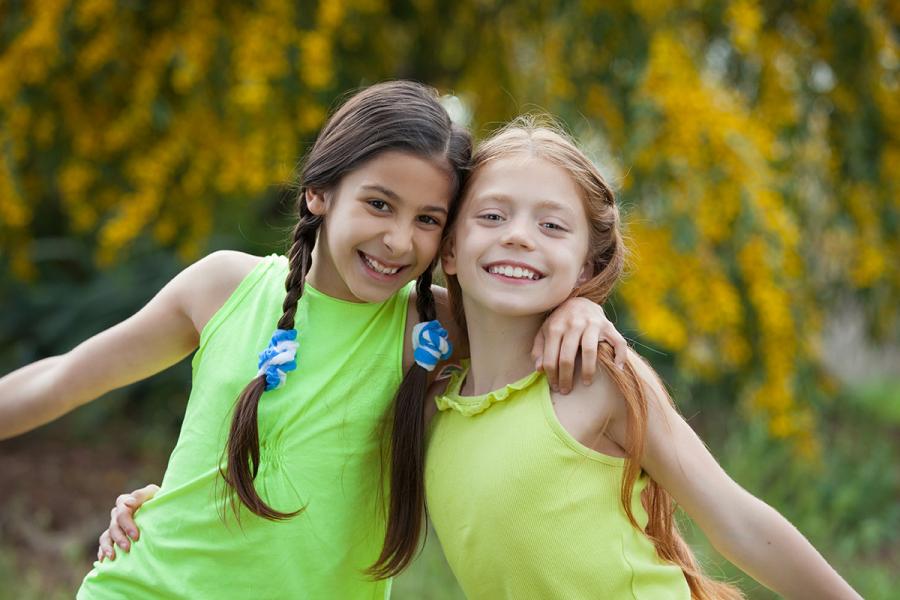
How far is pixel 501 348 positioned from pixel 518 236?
19cm

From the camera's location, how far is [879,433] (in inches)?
199

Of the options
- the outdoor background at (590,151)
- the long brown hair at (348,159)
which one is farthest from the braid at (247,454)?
the outdoor background at (590,151)

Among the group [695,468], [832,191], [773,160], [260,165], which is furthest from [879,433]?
[695,468]

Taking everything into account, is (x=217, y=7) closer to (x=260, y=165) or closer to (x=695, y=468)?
(x=260, y=165)

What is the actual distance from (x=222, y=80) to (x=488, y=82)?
1.32 m

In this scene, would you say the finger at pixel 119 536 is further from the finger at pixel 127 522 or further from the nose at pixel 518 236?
the nose at pixel 518 236

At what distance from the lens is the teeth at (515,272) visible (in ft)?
4.91

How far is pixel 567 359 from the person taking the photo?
1419 mm

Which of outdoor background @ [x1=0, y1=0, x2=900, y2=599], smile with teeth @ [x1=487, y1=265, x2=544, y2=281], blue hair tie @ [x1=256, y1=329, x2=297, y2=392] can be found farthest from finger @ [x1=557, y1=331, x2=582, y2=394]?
outdoor background @ [x1=0, y1=0, x2=900, y2=599]

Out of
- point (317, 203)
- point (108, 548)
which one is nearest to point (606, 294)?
point (317, 203)

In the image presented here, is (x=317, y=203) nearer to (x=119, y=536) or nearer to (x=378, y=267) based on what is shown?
(x=378, y=267)

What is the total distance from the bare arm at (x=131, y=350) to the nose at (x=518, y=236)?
0.47 meters

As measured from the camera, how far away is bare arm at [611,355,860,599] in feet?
4.39

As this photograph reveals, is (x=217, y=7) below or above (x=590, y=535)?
above
